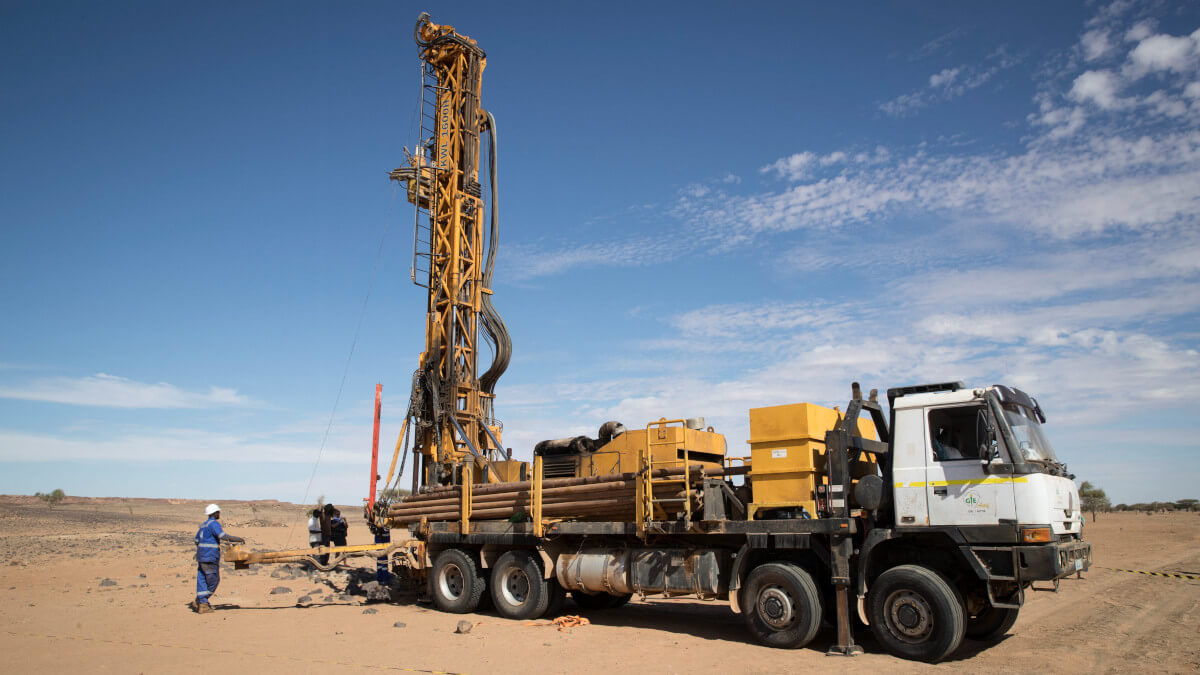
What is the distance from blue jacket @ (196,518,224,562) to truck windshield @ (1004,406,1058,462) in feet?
41.3

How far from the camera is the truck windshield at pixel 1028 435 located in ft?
30.6

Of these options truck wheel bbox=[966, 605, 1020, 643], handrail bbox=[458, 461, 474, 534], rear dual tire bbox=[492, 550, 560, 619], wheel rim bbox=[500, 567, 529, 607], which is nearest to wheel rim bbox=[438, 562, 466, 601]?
handrail bbox=[458, 461, 474, 534]

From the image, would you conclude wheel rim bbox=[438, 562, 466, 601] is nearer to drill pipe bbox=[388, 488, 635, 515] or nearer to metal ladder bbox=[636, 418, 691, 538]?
drill pipe bbox=[388, 488, 635, 515]

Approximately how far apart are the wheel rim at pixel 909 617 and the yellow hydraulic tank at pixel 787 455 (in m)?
1.48

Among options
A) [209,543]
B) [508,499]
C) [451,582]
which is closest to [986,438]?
[508,499]

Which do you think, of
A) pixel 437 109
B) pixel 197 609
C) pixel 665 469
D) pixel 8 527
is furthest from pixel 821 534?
pixel 8 527

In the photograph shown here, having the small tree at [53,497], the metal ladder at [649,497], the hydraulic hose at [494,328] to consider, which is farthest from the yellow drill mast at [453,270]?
the small tree at [53,497]

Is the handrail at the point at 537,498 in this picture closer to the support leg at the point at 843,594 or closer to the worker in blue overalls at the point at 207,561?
the support leg at the point at 843,594

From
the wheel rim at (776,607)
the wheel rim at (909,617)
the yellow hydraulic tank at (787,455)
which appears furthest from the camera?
the yellow hydraulic tank at (787,455)

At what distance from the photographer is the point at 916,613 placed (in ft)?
30.3

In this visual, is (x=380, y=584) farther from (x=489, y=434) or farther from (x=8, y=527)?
(x=8, y=527)

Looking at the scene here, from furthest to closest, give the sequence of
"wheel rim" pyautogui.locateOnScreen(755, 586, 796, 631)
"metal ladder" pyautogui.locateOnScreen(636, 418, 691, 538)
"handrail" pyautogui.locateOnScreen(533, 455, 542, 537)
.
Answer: "handrail" pyautogui.locateOnScreen(533, 455, 542, 537) → "metal ladder" pyautogui.locateOnScreen(636, 418, 691, 538) → "wheel rim" pyautogui.locateOnScreen(755, 586, 796, 631)

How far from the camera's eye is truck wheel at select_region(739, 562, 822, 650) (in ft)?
32.7

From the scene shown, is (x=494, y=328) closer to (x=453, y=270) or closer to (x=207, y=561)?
(x=453, y=270)
